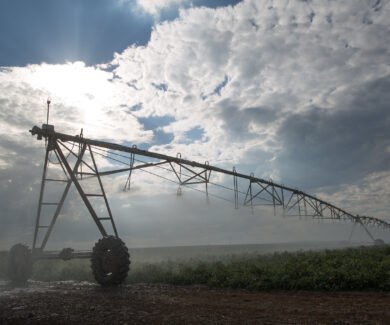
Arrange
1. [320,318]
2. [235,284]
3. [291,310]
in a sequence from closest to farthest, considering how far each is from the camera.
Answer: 1. [320,318]
2. [291,310]
3. [235,284]

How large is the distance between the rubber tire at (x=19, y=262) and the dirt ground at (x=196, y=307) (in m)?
2.37

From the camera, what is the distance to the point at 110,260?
1530 centimetres

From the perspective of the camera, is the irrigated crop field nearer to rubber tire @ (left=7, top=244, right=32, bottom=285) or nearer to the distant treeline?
the distant treeline

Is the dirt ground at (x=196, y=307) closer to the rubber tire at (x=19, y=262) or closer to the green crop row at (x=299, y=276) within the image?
the green crop row at (x=299, y=276)

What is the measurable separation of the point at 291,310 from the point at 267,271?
5.56 metres

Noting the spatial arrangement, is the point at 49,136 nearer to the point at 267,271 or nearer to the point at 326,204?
the point at 267,271

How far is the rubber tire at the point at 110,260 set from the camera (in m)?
15.2

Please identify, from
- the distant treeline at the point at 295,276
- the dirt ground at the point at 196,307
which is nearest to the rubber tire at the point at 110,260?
the dirt ground at the point at 196,307

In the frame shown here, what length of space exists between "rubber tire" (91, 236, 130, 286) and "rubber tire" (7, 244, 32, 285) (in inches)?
122

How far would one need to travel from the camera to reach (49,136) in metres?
16.5

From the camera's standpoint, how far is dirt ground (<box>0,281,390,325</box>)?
8.36m

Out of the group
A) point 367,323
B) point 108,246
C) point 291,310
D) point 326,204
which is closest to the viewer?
point 367,323

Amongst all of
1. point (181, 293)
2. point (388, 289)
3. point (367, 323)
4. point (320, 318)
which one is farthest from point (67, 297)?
point (388, 289)

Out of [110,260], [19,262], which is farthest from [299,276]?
[19,262]
